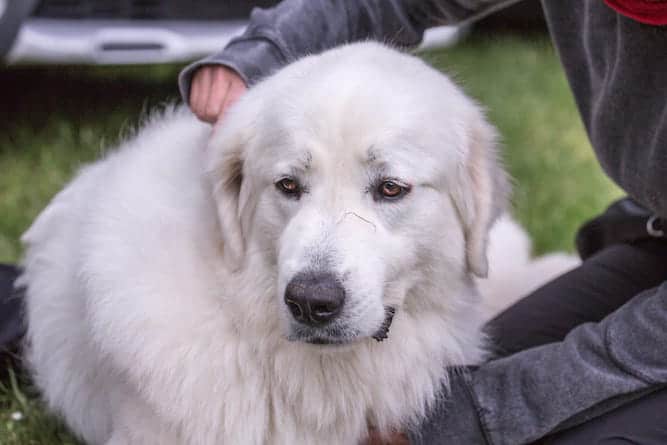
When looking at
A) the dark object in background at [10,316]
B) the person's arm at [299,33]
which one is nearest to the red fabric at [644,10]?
the person's arm at [299,33]

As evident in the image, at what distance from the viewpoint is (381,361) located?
235 cm

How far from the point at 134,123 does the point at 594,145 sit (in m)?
1.67

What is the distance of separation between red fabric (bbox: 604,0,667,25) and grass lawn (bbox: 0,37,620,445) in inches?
54.7

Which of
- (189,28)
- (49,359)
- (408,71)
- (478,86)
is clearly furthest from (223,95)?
(478,86)

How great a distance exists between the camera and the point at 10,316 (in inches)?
124

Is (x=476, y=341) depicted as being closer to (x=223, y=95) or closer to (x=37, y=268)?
(x=223, y=95)

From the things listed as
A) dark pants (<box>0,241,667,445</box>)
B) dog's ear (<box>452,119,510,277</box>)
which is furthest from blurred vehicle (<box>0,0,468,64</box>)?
dog's ear (<box>452,119,510,277</box>)

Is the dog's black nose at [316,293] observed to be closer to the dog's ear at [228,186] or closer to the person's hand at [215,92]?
the dog's ear at [228,186]

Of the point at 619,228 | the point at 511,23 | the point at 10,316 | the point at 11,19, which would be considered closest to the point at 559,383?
the point at 619,228

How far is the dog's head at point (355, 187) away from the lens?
2.02 meters

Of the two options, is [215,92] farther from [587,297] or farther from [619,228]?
[619,228]

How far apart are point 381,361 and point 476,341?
13.3 inches

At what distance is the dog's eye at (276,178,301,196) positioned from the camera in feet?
7.09

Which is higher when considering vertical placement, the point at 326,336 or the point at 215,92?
the point at 215,92
